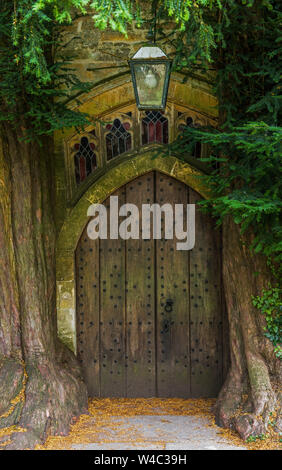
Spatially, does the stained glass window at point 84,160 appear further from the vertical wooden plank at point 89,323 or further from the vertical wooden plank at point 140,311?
the vertical wooden plank at point 89,323

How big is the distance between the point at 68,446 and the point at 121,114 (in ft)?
10.4

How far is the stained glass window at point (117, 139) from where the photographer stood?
5801mm

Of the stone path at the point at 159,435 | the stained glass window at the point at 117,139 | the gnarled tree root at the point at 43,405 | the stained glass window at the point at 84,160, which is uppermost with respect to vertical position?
the stained glass window at the point at 117,139

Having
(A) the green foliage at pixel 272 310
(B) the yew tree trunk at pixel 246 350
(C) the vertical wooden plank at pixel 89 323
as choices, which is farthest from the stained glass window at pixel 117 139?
(A) the green foliage at pixel 272 310

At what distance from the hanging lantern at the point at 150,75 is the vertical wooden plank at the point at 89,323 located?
80.9 inches

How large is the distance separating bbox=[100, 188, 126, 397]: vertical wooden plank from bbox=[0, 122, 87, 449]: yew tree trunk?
0.56 metres

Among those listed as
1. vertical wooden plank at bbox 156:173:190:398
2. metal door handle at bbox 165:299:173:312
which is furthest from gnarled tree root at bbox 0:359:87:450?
metal door handle at bbox 165:299:173:312

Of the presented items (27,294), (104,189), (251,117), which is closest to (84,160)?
(104,189)

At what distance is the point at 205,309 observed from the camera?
18.9 ft

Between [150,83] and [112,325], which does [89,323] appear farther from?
[150,83]

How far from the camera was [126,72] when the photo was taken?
5645mm

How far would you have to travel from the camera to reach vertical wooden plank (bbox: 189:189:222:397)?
18.8 feet

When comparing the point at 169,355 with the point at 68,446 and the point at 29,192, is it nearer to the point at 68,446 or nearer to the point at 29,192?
the point at 68,446

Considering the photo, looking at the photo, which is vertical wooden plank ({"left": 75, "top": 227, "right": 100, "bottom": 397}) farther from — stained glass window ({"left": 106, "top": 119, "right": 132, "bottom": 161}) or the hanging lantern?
the hanging lantern
